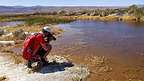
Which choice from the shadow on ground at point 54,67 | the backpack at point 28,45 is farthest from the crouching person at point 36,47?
the shadow on ground at point 54,67

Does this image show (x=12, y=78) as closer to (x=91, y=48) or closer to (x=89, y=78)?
(x=89, y=78)

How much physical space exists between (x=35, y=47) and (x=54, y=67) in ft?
3.38

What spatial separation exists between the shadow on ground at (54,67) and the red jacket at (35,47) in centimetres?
57

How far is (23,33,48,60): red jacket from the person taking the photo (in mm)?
12334

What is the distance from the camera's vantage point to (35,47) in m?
12.5

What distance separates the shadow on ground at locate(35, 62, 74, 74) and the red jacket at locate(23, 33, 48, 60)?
0.57 m

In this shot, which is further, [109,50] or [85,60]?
[109,50]

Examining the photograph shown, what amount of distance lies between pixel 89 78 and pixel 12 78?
264 centimetres

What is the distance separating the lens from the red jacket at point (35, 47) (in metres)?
12.3

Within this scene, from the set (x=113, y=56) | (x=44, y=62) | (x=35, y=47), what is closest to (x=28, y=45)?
(x=35, y=47)

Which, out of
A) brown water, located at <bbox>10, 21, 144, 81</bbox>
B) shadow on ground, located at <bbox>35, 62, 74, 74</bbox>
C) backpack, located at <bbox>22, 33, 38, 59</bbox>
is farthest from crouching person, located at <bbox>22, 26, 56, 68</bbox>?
brown water, located at <bbox>10, 21, 144, 81</bbox>

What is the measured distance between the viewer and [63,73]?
11742mm

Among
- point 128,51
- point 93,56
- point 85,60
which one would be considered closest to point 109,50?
point 128,51

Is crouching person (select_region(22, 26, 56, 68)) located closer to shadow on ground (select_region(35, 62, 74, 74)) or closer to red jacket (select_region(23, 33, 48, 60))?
red jacket (select_region(23, 33, 48, 60))
